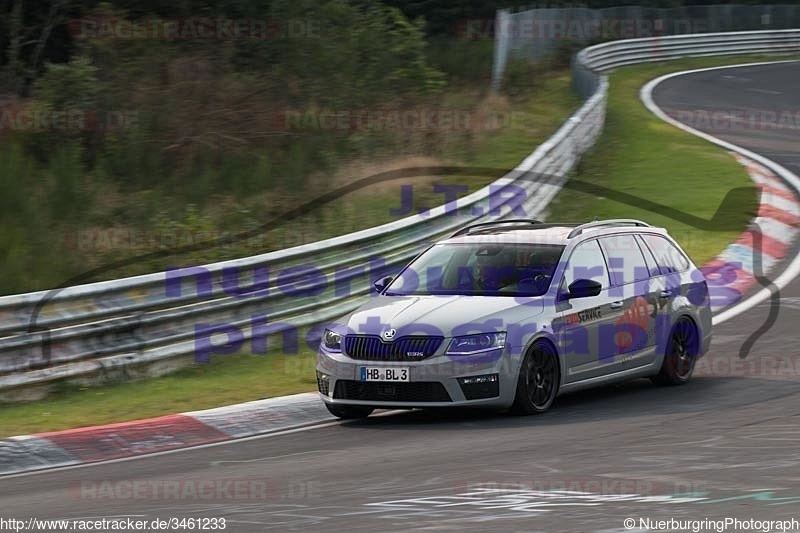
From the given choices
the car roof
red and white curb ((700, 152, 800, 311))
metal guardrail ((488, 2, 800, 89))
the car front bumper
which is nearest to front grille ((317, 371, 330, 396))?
the car front bumper

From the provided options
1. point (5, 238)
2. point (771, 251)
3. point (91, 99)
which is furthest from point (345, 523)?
point (91, 99)

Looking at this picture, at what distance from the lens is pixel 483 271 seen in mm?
10953

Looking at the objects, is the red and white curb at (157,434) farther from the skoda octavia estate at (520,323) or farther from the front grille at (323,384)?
the skoda octavia estate at (520,323)

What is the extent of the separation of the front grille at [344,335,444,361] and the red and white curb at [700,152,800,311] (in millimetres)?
5965

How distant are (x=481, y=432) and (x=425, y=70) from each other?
21.9m

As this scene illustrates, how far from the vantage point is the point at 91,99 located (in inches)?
915

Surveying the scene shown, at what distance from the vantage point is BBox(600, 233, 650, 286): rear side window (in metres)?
11.4

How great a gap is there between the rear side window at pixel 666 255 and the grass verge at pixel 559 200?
324cm

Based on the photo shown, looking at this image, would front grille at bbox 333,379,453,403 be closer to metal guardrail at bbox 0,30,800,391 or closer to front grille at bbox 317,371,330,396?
front grille at bbox 317,371,330,396

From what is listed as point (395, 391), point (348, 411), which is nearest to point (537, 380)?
point (395, 391)

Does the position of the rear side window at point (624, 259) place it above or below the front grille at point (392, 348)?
above

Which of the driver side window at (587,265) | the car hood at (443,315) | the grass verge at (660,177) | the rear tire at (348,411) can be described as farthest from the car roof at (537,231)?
the grass verge at (660,177)

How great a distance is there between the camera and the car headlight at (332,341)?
34.0 ft

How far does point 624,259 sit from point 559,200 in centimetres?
873
